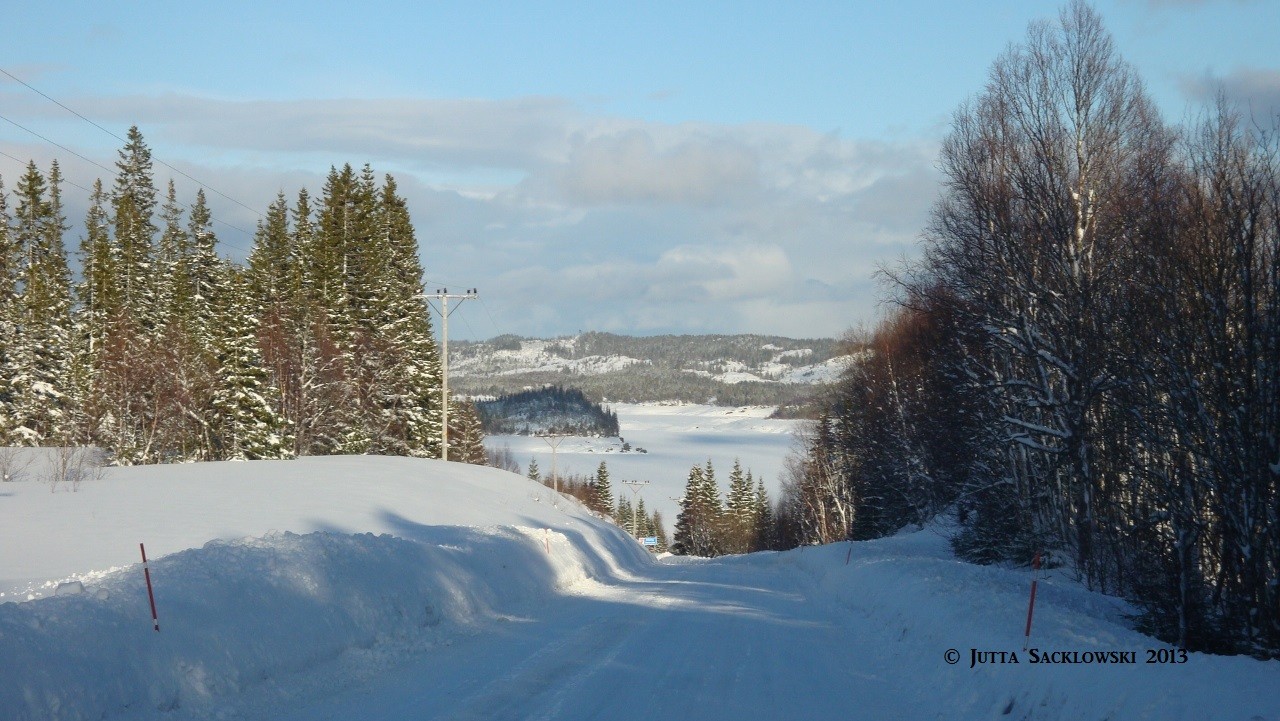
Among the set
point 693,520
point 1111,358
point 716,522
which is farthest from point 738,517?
point 1111,358

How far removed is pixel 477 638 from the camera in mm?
12938

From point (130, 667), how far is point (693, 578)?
2240 cm

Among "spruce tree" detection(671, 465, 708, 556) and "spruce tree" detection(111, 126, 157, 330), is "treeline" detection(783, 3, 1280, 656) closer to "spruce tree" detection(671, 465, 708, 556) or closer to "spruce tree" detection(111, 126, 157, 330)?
"spruce tree" detection(111, 126, 157, 330)

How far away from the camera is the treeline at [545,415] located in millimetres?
180375

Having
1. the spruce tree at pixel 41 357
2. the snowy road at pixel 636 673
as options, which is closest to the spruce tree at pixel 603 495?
the spruce tree at pixel 41 357

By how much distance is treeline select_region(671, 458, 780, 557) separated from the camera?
102188 millimetres

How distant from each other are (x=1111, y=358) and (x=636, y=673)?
9004mm

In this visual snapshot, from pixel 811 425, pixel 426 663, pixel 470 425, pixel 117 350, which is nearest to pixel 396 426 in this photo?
pixel 117 350

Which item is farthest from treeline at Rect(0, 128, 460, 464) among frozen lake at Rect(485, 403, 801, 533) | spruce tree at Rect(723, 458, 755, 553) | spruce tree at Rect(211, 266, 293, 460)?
frozen lake at Rect(485, 403, 801, 533)

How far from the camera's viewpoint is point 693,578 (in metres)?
28.8

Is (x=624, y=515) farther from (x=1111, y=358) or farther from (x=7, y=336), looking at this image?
(x=1111, y=358)

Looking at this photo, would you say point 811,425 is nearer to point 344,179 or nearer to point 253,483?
point 344,179

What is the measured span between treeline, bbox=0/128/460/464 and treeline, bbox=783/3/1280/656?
29.0 meters

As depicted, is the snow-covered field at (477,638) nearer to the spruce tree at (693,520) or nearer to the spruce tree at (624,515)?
the spruce tree at (693,520)
